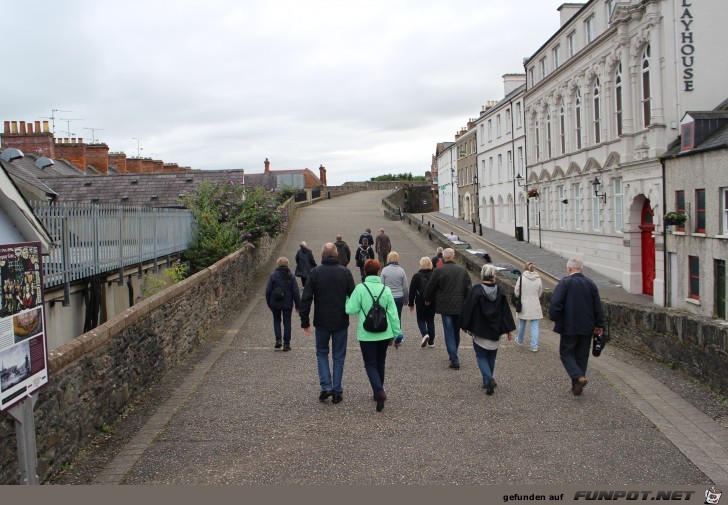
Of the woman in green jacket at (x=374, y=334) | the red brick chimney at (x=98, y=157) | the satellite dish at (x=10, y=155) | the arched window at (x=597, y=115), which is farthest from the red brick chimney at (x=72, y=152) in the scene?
the woman in green jacket at (x=374, y=334)

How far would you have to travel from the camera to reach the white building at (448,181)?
63.1 metres

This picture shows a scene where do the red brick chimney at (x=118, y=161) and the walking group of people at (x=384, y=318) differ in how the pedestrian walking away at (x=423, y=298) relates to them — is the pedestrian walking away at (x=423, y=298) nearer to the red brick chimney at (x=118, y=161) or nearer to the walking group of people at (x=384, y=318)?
the walking group of people at (x=384, y=318)

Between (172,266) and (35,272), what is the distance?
40.0 feet

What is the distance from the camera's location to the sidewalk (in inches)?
1006

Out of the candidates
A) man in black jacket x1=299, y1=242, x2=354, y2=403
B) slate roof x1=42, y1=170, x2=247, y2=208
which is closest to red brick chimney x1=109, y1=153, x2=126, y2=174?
A: slate roof x1=42, y1=170, x2=247, y2=208

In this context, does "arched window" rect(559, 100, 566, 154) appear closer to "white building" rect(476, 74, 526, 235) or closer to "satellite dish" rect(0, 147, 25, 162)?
"white building" rect(476, 74, 526, 235)

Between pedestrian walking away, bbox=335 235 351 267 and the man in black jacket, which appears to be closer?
the man in black jacket

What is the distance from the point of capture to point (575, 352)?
26.4 ft

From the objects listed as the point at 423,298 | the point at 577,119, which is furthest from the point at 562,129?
the point at 423,298

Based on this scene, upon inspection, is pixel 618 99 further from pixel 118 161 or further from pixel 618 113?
pixel 118 161

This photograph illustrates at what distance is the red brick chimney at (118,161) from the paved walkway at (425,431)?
3707cm

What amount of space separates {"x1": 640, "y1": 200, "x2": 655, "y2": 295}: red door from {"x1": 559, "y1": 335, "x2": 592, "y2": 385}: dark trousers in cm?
1910

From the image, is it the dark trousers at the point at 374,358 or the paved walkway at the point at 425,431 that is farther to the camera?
the dark trousers at the point at 374,358

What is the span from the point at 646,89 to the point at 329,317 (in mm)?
21312
